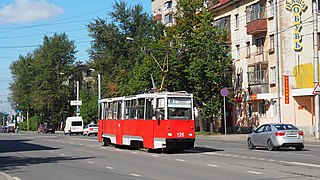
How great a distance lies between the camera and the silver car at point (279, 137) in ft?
83.1

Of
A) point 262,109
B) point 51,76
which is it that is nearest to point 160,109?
point 262,109

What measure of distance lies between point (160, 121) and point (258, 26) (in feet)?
85.0

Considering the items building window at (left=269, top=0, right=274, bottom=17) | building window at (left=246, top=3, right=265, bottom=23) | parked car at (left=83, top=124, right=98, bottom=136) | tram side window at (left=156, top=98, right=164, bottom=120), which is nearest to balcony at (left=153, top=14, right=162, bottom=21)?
parked car at (left=83, top=124, right=98, bottom=136)

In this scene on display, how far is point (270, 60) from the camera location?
157ft

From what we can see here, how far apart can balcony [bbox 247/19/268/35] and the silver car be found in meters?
22.7

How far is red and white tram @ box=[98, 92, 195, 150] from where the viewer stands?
81.9 feet

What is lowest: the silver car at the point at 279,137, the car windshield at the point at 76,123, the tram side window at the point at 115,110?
the silver car at the point at 279,137

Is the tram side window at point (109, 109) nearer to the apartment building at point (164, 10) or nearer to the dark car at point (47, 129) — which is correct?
the apartment building at point (164, 10)

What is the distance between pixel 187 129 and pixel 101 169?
7.87 metres

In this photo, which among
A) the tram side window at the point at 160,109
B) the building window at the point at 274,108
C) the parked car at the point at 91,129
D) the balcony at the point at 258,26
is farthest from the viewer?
the parked car at the point at 91,129

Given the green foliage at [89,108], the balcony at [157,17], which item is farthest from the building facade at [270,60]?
the green foliage at [89,108]

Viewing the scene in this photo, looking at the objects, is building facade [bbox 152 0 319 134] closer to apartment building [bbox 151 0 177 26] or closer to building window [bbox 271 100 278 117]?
building window [bbox 271 100 278 117]

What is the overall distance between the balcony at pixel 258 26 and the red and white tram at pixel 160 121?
2319 cm

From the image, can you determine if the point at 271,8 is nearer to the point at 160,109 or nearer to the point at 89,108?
the point at 160,109
